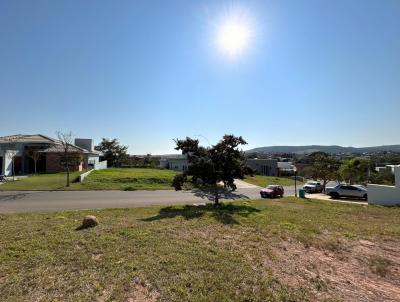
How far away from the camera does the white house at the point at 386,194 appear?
23953 millimetres

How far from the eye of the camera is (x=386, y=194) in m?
24.7

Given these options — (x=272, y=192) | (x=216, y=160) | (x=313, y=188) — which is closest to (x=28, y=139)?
(x=272, y=192)

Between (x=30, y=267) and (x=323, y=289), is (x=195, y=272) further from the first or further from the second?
(x=30, y=267)

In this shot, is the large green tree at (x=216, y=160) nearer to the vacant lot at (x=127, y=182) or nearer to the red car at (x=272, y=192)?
the red car at (x=272, y=192)

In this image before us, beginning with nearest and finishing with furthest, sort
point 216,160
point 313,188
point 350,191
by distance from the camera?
1. point 216,160
2. point 350,191
3. point 313,188

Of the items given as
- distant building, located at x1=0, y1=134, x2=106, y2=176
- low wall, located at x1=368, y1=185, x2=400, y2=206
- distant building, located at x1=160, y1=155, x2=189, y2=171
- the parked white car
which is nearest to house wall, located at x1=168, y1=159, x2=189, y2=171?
distant building, located at x1=160, y1=155, x2=189, y2=171

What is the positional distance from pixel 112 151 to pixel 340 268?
6747cm

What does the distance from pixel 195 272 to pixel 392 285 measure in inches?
160

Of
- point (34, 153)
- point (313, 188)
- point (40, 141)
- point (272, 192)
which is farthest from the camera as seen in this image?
point (40, 141)

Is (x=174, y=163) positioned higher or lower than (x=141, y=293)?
higher

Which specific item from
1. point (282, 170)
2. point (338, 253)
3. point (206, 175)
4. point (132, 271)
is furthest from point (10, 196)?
point (282, 170)

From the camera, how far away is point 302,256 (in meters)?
7.94

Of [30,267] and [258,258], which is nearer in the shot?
[30,267]

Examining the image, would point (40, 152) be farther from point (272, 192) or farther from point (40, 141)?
point (272, 192)
